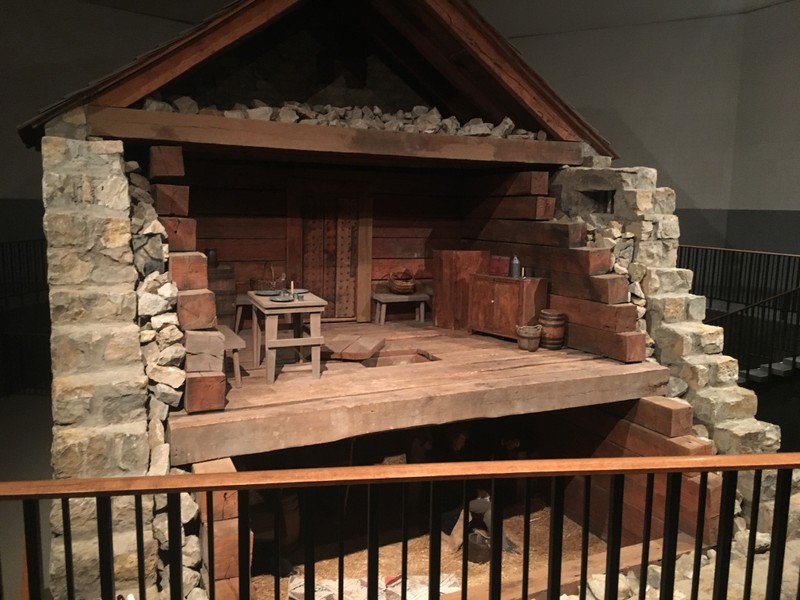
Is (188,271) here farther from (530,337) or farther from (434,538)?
(530,337)

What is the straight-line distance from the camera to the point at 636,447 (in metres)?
6.18

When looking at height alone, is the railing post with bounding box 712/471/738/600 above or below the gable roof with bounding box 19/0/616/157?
below

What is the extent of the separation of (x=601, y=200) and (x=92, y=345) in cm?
504

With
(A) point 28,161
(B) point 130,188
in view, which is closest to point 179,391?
(B) point 130,188

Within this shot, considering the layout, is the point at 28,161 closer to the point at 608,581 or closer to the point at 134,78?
the point at 134,78

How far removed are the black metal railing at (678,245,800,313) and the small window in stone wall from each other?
3.56 metres

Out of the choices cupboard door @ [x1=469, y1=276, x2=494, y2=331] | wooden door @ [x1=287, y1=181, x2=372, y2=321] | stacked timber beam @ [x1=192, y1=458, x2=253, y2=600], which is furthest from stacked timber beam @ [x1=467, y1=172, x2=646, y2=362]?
Result: stacked timber beam @ [x1=192, y1=458, x2=253, y2=600]

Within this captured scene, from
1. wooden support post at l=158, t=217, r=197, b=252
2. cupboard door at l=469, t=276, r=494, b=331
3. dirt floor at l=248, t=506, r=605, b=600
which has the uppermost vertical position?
wooden support post at l=158, t=217, r=197, b=252

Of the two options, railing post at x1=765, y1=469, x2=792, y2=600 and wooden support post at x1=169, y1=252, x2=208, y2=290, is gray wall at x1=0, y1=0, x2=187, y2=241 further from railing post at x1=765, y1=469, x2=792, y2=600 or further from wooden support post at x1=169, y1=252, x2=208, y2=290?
railing post at x1=765, y1=469, x2=792, y2=600

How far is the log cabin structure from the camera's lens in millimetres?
4496

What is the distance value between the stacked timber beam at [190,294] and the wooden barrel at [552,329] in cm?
318

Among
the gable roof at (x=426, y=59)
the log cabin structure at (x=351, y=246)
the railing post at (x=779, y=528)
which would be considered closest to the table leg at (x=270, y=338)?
the log cabin structure at (x=351, y=246)

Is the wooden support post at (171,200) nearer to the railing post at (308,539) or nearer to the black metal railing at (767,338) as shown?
the railing post at (308,539)

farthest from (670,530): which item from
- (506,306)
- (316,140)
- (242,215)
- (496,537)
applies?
(242,215)
